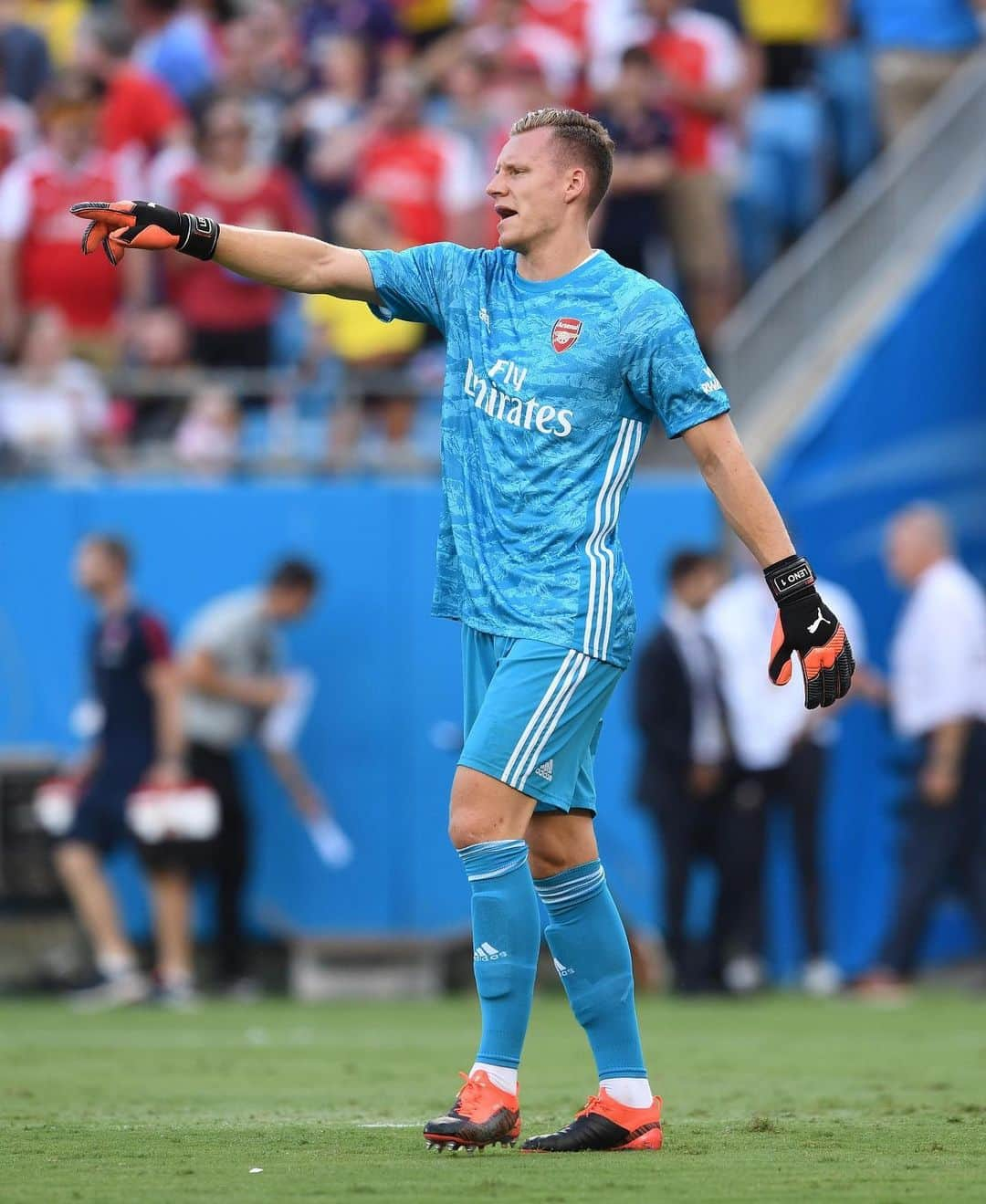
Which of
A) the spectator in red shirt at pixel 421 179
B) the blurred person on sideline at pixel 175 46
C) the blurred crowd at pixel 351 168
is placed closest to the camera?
the blurred crowd at pixel 351 168

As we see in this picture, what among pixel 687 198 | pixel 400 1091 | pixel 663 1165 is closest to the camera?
pixel 663 1165

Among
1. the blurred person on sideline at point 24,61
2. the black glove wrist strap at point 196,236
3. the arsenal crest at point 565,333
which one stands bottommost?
the arsenal crest at point 565,333

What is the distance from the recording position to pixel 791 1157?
534 cm

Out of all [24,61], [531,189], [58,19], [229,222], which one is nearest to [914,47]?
[229,222]

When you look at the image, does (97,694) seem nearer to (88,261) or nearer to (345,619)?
(345,619)

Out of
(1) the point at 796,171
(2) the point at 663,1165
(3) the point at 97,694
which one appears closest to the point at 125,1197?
(2) the point at 663,1165

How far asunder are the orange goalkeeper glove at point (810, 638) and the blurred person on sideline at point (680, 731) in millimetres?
6787

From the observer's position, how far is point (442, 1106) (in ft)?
22.0

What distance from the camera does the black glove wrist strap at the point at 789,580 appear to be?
5.47 meters

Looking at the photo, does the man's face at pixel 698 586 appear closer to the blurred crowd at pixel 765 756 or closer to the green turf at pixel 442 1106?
the blurred crowd at pixel 765 756

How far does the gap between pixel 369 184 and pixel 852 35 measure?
3.58 metres

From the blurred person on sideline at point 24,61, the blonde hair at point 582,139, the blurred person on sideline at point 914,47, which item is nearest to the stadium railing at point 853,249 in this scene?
the blurred person on sideline at point 914,47

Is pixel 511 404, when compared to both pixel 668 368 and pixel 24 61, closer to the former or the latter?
pixel 668 368

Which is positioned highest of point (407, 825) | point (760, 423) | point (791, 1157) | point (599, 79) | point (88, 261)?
point (599, 79)
